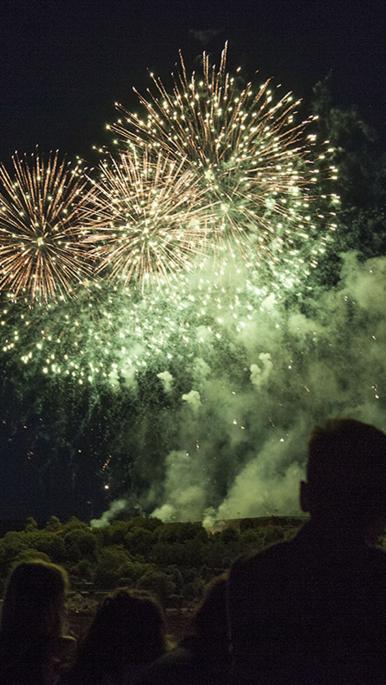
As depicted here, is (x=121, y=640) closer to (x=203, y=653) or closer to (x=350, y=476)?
(x=203, y=653)

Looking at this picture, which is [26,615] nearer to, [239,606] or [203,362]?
[239,606]

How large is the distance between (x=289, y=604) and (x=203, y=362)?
23341mm

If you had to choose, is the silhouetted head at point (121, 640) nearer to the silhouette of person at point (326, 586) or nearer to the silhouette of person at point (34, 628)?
the silhouette of person at point (34, 628)

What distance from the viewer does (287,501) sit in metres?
25.0

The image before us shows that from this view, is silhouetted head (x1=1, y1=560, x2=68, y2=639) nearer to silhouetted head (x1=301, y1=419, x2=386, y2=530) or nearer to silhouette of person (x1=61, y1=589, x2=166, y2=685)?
silhouette of person (x1=61, y1=589, x2=166, y2=685)

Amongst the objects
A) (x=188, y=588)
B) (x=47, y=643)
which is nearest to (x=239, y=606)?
(x=47, y=643)

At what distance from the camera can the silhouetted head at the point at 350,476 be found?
285 centimetres

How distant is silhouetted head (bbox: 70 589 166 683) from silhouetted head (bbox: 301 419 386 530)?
103cm

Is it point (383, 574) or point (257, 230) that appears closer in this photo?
point (383, 574)

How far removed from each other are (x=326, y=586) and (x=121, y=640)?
1.15 metres

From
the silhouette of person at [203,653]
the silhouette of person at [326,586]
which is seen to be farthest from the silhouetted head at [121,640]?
the silhouette of person at [326,586]

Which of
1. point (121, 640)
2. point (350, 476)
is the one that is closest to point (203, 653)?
point (121, 640)

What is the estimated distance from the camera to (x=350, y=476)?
286 cm

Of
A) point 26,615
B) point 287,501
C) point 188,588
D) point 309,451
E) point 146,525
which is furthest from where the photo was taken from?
point 287,501
